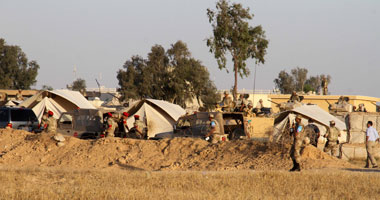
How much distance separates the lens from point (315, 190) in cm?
1481

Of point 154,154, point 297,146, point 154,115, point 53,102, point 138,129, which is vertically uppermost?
point 53,102

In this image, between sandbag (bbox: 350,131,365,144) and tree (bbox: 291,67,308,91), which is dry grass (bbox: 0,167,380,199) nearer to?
sandbag (bbox: 350,131,365,144)

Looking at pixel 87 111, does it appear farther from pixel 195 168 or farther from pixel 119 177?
pixel 119 177

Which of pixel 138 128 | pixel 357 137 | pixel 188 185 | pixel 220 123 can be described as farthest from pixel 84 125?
pixel 357 137

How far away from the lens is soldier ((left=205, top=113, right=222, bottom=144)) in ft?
68.4

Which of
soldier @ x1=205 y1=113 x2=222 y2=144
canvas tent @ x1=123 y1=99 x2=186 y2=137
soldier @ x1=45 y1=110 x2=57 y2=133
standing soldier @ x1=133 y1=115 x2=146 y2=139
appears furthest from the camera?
canvas tent @ x1=123 y1=99 x2=186 y2=137

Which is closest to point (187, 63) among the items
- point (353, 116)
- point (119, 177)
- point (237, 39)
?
point (237, 39)

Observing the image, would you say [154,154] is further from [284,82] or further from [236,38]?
[284,82]

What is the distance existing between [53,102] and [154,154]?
11.0 meters

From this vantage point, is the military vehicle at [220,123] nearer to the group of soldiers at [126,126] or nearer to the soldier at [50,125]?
the group of soldiers at [126,126]

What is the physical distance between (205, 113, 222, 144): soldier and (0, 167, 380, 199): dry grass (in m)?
3.66

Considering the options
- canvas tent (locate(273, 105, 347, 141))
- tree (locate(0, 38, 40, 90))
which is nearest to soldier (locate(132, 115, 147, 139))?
canvas tent (locate(273, 105, 347, 141))

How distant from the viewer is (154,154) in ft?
68.4

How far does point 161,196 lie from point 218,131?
27.3 ft
